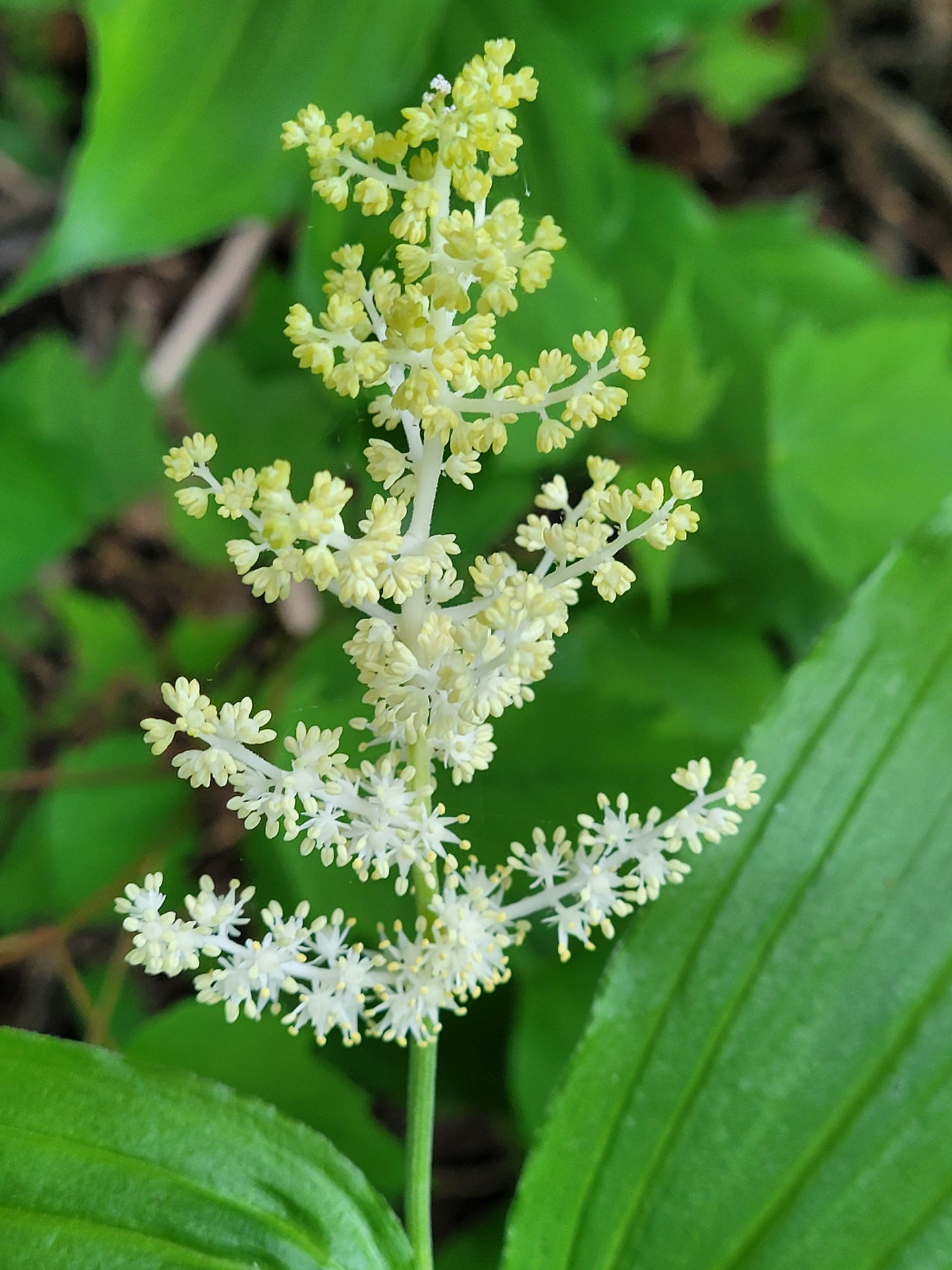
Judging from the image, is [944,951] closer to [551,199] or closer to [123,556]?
[551,199]

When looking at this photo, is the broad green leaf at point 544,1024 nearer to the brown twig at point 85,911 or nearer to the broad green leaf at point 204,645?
the brown twig at point 85,911

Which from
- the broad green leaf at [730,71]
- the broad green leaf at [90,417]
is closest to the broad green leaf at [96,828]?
the broad green leaf at [90,417]

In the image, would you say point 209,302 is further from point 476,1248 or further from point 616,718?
point 476,1248

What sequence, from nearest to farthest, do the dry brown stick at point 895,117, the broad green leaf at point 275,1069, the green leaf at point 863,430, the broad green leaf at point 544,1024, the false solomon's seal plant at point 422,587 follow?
the false solomon's seal plant at point 422,587, the broad green leaf at point 275,1069, the broad green leaf at point 544,1024, the green leaf at point 863,430, the dry brown stick at point 895,117

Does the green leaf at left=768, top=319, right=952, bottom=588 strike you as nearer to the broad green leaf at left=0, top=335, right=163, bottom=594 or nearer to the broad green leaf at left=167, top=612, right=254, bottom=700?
the broad green leaf at left=167, top=612, right=254, bottom=700

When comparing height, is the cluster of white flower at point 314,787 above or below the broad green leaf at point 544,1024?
above

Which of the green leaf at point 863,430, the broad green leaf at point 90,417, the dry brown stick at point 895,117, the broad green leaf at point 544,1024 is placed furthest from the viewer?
the dry brown stick at point 895,117
